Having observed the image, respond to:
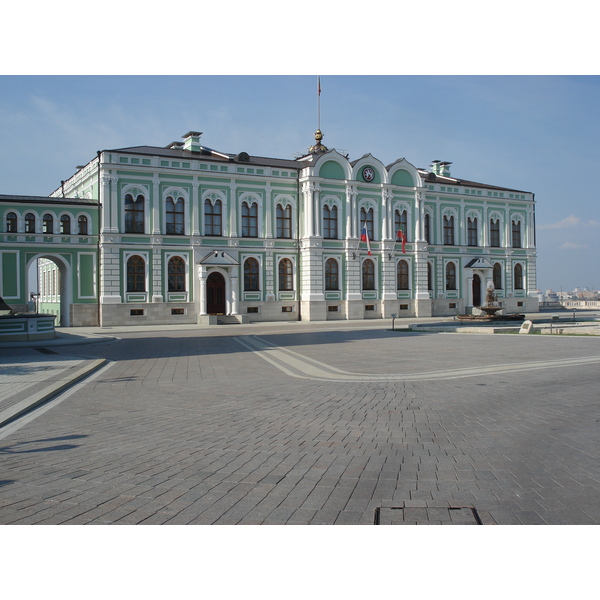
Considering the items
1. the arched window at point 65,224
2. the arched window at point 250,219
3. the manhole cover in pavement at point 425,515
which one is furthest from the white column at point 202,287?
the manhole cover in pavement at point 425,515

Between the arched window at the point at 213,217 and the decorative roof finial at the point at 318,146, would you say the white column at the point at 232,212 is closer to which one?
the arched window at the point at 213,217

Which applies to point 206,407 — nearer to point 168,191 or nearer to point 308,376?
point 308,376

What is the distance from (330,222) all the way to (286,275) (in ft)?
18.6

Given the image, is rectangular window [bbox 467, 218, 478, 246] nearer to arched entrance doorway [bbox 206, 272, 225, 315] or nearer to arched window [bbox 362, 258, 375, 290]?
arched window [bbox 362, 258, 375, 290]

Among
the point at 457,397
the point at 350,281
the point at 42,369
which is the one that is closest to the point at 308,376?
the point at 457,397

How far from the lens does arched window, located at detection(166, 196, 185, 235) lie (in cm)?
4169

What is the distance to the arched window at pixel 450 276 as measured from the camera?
53.8 m

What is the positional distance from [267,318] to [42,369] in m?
29.5

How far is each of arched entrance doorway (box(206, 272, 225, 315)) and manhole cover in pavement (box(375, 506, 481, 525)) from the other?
125ft

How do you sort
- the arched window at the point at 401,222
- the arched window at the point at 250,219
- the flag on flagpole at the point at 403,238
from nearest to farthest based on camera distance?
the arched window at the point at 250,219 → the flag on flagpole at the point at 403,238 → the arched window at the point at 401,222

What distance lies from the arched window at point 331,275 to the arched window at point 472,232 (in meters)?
15.6

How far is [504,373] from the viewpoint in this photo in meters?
13.9

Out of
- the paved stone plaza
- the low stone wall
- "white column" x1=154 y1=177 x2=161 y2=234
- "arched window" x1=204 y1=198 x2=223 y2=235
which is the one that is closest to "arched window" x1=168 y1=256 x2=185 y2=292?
"white column" x1=154 y1=177 x2=161 y2=234

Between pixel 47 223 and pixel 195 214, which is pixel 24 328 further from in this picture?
pixel 195 214
